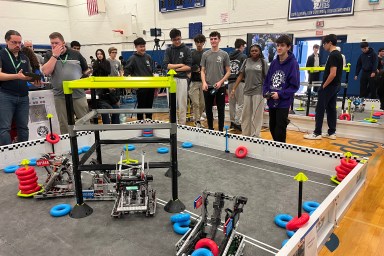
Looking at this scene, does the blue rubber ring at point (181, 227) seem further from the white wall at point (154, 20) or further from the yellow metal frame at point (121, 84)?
the white wall at point (154, 20)

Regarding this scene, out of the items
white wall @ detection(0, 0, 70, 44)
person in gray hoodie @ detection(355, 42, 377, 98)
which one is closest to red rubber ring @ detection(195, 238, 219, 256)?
person in gray hoodie @ detection(355, 42, 377, 98)

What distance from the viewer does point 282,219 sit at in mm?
1948

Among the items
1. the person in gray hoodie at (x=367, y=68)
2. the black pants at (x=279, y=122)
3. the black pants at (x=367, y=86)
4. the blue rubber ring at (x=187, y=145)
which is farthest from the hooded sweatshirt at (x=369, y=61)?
the blue rubber ring at (x=187, y=145)

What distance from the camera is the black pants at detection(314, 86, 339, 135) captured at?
13.4 feet

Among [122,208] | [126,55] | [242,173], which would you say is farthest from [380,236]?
[126,55]

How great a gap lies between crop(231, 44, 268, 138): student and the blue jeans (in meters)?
2.68

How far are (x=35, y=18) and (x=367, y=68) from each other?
1323 centimetres

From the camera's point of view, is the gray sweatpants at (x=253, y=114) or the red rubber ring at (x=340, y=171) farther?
the gray sweatpants at (x=253, y=114)

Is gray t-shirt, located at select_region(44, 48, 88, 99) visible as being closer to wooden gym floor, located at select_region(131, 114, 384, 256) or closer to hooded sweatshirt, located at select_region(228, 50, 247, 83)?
hooded sweatshirt, located at select_region(228, 50, 247, 83)

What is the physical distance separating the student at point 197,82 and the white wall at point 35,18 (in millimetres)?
10762

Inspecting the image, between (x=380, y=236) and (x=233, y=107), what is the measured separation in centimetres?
327

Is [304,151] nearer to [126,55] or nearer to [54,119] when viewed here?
[54,119]

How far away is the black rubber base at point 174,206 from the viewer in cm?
208

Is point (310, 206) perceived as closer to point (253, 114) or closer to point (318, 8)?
point (253, 114)
